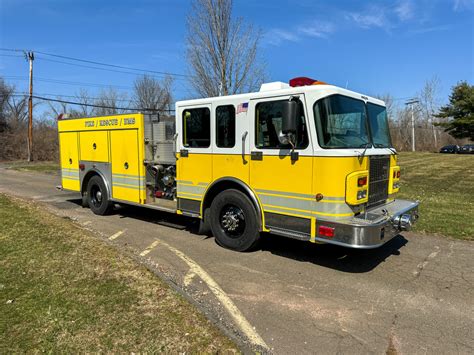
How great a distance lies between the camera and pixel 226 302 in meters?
4.05

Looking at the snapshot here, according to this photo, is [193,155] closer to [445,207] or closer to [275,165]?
[275,165]

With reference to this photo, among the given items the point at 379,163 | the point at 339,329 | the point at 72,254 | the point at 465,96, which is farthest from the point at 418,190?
the point at 465,96

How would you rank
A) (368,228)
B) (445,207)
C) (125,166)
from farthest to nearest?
(445,207) < (125,166) < (368,228)

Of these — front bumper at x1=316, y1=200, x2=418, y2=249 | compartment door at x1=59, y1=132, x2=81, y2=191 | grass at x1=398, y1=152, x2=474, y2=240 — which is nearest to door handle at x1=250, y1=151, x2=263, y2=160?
front bumper at x1=316, y1=200, x2=418, y2=249

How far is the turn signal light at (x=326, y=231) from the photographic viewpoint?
4.58 meters

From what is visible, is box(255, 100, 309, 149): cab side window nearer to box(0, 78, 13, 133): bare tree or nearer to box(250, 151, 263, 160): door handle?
box(250, 151, 263, 160): door handle

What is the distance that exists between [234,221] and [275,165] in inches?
49.6

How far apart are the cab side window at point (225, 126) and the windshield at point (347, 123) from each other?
4.92 feet

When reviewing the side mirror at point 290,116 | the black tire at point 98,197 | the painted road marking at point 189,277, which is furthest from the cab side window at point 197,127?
the black tire at point 98,197

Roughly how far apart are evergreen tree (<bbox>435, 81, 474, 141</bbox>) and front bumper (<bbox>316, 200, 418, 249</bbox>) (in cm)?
4910

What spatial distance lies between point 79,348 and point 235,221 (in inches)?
124

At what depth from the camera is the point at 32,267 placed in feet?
15.8

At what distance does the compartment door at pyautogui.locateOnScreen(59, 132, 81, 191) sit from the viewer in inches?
356

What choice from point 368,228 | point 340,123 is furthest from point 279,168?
point 368,228
